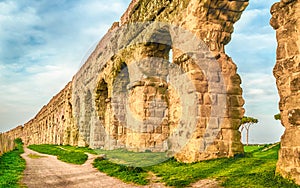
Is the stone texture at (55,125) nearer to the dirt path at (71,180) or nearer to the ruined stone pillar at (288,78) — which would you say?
the dirt path at (71,180)

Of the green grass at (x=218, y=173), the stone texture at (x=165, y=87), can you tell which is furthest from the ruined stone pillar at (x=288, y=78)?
the stone texture at (x=165, y=87)

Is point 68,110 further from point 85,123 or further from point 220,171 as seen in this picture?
point 220,171

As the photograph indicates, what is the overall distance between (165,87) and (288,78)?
7.26m

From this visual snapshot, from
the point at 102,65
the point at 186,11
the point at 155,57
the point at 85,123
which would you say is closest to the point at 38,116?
the point at 85,123

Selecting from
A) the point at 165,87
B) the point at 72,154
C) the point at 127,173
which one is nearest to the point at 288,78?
the point at 127,173

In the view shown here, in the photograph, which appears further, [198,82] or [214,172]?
[198,82]

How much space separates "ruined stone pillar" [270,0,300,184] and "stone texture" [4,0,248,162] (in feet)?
8.26

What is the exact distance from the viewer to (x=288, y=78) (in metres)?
5.33

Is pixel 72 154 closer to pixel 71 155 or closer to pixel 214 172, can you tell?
pixel 71 155

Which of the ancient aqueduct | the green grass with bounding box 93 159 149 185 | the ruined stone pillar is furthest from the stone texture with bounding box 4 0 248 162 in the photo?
the ruined stone pillar

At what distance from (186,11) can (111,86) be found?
8.73m

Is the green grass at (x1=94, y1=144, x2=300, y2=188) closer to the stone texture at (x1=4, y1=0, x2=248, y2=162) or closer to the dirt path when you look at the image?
the dirt path

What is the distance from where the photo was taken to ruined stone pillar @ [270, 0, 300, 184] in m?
5.10

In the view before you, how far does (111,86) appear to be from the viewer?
1678 cm
